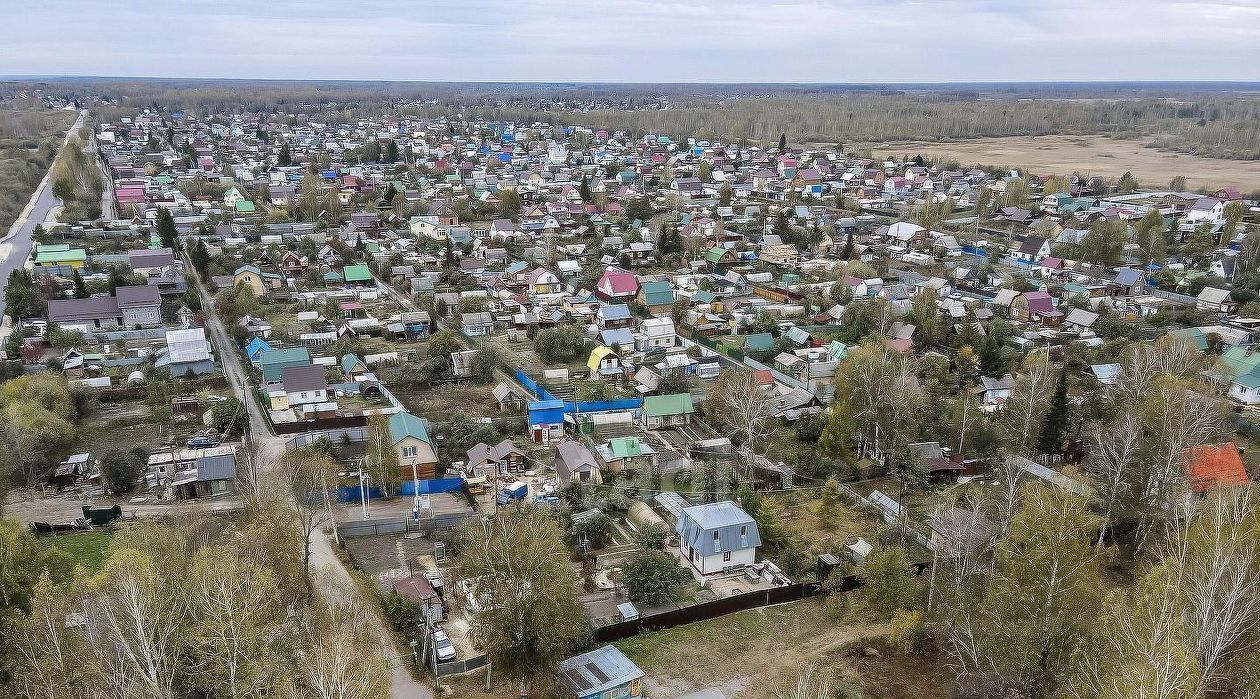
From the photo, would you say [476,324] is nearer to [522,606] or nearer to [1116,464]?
[522,606]

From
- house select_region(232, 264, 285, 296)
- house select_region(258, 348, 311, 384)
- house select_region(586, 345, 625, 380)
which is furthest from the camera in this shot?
house select_region(232, 264, 285, 296)

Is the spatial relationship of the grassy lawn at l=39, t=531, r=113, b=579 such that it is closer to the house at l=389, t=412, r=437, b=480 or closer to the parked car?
the house at l=389, t=412, r=437, b=480

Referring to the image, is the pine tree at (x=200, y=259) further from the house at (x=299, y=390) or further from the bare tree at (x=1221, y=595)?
the bare tree at (x=1221, y=595)

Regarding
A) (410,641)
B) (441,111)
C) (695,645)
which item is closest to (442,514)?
(410,641)

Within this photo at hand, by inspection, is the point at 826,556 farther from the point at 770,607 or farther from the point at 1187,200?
the point at 1187,200

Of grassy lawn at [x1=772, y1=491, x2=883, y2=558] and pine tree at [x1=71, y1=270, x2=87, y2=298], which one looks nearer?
grassy lawn at [x1=772, y1=491, x2=883, y2=558]

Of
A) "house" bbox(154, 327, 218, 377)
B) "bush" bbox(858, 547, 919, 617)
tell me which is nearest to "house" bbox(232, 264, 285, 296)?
"house" bbox(154, 327, 218, 377)

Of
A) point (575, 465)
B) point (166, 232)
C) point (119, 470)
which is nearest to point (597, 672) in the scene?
point (575, 465)
